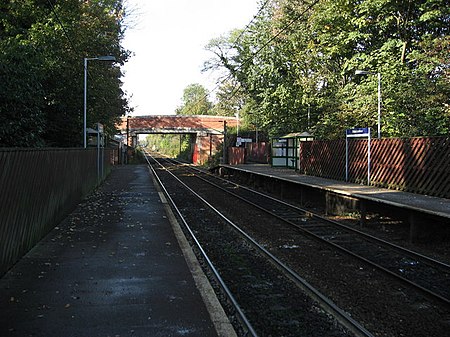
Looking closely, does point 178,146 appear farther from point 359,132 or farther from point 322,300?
point 322,300

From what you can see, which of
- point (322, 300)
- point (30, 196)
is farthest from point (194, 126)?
point (322, 300)

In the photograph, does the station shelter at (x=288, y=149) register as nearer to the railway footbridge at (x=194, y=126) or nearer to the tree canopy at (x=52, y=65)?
the tree canopy at (x=52, y=65)

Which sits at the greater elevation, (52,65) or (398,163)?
(52,65)

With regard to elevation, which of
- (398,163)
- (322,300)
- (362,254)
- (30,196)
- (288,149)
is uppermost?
(288,149)

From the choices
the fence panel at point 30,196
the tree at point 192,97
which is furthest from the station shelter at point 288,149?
the tree at point 192,97

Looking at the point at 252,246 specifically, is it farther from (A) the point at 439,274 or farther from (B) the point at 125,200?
(B) the point at 125,200

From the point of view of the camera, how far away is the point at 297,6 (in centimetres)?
3006

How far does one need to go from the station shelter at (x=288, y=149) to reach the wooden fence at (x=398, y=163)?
4114 millimetres

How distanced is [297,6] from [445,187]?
21873 mm

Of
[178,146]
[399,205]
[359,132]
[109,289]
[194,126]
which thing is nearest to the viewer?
[109,289]

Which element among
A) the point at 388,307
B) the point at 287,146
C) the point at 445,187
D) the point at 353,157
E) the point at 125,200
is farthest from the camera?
the point at 287,146

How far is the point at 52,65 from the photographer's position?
19.1 m

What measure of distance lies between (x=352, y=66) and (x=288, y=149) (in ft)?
18.9

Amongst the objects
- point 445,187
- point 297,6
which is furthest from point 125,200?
point 297,6
